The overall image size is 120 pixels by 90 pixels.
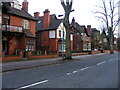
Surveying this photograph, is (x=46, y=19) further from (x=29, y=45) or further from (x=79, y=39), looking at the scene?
(x=79, y=39)

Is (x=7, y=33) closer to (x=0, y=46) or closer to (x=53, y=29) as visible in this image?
(x=0, y=46)

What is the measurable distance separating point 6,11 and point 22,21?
5.05m

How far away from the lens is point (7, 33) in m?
26.3

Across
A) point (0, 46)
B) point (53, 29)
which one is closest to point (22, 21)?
point (0, 46)

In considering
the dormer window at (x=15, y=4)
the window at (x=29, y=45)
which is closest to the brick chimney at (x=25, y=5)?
the dormer window at (x=15, y=4)

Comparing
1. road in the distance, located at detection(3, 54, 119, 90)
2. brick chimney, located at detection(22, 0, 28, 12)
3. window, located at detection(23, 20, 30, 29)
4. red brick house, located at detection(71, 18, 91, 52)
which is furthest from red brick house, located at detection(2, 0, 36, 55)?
red brick house, located at detection(71, 18, 91, 52)

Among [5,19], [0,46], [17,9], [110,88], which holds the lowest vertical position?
[110,88]

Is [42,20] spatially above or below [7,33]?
above

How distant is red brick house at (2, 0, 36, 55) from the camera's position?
26.8 m

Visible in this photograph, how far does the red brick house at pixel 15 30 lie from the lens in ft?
88.1

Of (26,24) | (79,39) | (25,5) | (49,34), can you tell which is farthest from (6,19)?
(79,39)

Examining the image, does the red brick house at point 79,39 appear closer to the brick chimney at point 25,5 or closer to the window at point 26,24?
the brick chimney at point 25,5

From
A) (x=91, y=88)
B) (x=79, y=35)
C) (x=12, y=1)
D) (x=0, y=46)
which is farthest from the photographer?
(x=79, y=35)

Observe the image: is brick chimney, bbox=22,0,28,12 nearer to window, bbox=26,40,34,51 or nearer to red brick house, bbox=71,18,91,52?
window, bbox=26,40,34,51
